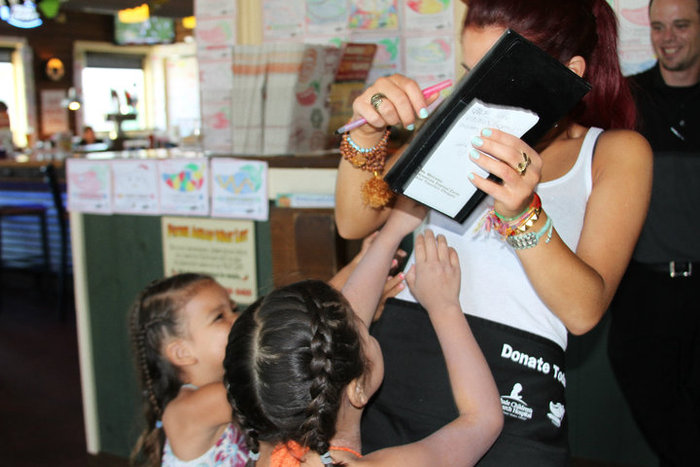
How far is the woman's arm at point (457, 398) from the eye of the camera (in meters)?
0.98

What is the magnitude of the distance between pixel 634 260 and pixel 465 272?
1339 mm

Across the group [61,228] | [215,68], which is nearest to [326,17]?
[215,68]

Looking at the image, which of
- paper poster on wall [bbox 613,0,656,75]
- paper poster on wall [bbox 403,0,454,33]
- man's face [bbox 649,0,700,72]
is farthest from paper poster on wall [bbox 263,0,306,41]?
man's face [bbox 649,0,700,72]

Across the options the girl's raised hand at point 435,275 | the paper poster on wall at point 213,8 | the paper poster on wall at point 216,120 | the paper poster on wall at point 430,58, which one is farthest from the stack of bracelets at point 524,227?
the paper poster on wall at point 213,8

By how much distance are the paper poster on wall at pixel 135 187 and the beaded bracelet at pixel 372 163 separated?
1.46 metres

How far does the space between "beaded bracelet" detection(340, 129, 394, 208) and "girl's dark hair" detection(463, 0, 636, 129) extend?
239mm

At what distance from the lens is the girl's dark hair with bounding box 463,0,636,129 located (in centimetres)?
98

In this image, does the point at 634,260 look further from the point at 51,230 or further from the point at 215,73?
the point at 51,230

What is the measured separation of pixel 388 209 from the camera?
1.26 m

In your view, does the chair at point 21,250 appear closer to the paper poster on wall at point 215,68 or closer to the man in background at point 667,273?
the paper poster on wall at point 215,68

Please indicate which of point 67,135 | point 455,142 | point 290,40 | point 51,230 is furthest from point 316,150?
point 67,135

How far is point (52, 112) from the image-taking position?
1096 centimetres

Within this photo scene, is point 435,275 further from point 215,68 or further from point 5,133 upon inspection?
point 5,133

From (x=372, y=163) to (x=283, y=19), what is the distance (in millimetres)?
1600
